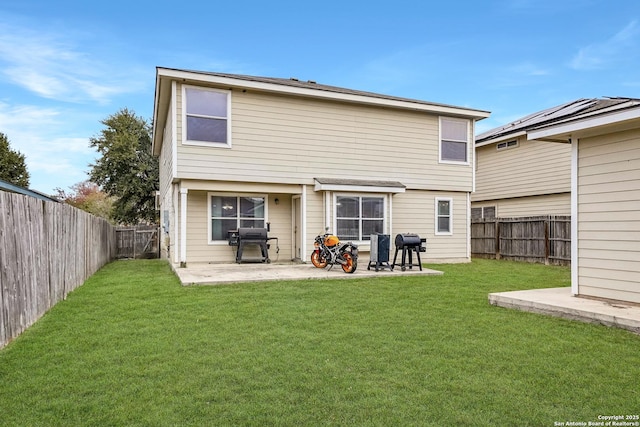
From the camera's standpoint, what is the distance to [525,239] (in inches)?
518

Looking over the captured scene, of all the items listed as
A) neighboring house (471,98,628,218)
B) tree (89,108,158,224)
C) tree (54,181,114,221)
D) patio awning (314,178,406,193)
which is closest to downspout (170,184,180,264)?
patio awning (314,178,406,193)

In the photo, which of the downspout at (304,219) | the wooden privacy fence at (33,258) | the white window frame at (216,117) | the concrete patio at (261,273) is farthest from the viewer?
the downspout at (304,219)

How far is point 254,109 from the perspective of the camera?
34.8 ft

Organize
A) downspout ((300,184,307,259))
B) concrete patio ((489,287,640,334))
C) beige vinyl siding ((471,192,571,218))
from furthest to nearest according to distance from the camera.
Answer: beige vinyl siding ((471,192,571,218))
downspout ((300,184,307,259))
concrete patio ((489,287,640,334))

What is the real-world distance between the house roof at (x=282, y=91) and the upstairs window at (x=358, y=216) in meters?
2.77

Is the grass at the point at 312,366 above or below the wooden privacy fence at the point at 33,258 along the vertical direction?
below

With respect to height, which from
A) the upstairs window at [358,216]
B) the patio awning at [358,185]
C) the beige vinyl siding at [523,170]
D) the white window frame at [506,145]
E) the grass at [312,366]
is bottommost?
→ the grass at [312,366]

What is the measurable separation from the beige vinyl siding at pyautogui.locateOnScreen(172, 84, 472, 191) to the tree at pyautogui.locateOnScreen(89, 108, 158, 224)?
1533 centimetres

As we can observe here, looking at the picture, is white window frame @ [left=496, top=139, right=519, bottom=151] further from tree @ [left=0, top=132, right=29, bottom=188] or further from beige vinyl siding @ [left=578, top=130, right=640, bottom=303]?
tree @ [left=0, top=132, right=29, bottom=188]

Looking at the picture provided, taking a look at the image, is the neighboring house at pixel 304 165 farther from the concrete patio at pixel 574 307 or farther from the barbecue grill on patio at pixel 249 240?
the concrete patio at pixel 574 307

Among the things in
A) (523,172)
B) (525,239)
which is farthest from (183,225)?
(523,172)

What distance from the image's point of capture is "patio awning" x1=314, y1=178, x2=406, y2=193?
10.8 m

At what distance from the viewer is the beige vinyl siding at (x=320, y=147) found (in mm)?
10359

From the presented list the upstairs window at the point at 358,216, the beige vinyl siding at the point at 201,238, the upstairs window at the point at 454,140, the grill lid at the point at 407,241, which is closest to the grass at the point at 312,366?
the grill lid at the point at 407,241
